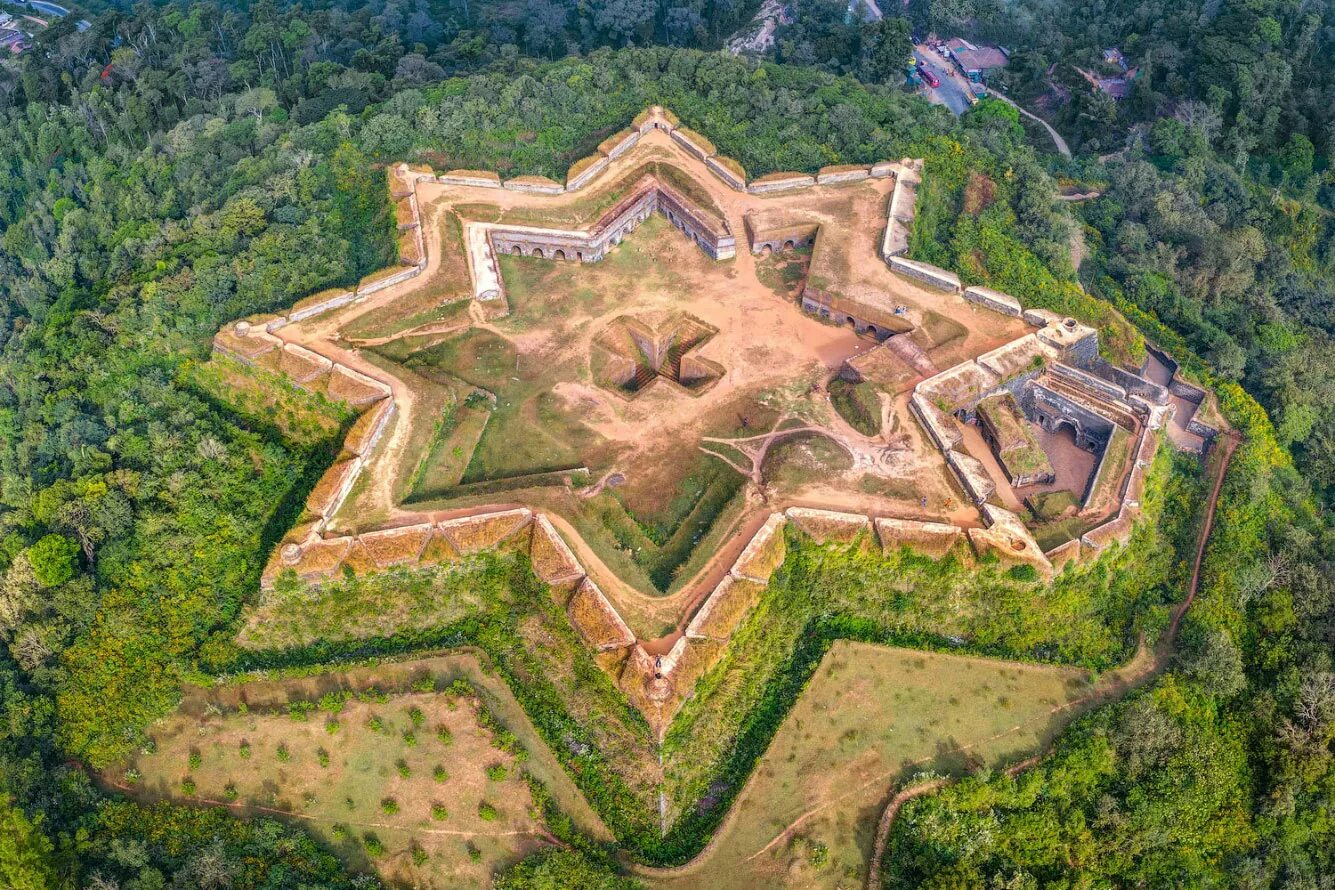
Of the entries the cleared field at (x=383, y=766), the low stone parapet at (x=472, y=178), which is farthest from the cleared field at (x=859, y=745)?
the low stone parapet at (x=472, y=178)

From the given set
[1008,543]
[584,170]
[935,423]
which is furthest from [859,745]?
[584,170]

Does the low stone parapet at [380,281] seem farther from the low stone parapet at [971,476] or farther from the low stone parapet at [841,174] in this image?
the low stone parapet at [971,476]

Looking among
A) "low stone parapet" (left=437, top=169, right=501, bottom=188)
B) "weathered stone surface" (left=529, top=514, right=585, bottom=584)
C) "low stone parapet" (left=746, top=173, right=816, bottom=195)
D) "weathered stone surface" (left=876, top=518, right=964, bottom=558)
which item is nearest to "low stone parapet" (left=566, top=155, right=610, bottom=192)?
"low stone parapet" (left=437, top=169, right=501, bottom=188)

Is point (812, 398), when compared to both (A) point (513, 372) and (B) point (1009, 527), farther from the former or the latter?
(A) point (513, 372)

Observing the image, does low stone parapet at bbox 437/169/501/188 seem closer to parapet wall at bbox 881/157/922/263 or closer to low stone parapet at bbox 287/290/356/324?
low stone parapet at bbox 287/290/356/324

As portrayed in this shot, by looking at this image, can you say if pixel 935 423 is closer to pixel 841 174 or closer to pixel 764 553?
pixel 764 553

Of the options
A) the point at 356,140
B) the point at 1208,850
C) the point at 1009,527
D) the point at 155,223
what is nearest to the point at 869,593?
the point at 1009,527

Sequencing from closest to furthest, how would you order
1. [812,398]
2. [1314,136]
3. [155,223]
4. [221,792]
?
[221,792], [812,398], [155,223], [1314,136]
